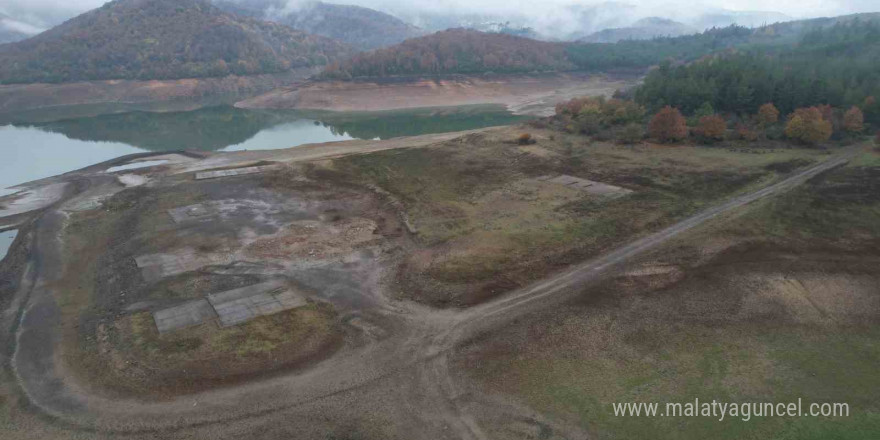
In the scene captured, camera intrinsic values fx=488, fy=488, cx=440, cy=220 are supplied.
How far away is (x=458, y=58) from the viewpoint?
149m

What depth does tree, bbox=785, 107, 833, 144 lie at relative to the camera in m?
52.9

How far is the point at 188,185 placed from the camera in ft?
149

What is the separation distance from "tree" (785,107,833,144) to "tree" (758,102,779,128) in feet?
14.7

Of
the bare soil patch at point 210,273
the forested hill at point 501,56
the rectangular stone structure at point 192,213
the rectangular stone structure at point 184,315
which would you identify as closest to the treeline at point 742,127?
the bare soil patch at point 210,273

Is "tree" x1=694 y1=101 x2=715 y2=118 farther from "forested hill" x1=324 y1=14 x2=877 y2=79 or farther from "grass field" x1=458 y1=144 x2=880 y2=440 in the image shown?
"forested hill" x1=324 y1=14 x2=877 y2=79

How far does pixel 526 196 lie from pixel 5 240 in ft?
129

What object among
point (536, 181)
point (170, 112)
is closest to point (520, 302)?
point (536, 181)

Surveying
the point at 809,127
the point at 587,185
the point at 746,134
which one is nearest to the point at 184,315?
the point at 587,185

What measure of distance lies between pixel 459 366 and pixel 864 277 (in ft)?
75.8

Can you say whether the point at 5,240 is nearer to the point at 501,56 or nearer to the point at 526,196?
the point at 526,196

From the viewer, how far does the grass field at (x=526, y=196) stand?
28.3m

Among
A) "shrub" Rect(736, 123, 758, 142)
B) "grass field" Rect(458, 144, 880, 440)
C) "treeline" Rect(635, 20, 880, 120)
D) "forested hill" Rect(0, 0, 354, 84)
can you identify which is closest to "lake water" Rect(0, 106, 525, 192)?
"treeline" Rect(635, 20, 880, 120)

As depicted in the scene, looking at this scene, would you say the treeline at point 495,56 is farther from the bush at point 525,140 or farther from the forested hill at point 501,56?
the bush at point 525,140

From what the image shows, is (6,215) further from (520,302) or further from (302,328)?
(520,302)
